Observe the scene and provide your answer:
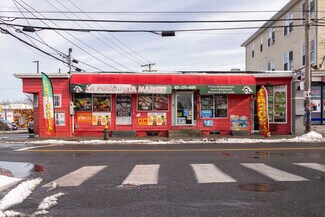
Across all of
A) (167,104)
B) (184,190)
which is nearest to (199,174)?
(184,190)

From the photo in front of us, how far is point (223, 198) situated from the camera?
6.68 m

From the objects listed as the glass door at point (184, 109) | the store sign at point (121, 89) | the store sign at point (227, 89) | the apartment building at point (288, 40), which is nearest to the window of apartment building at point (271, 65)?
the apartment building at point (288, 40)

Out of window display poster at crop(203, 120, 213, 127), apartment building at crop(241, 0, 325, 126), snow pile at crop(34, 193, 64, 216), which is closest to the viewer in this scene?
snow pile at crop(34, 193, 64, 216)

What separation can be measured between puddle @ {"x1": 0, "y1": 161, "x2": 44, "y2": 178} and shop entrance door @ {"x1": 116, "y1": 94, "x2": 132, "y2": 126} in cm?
1083

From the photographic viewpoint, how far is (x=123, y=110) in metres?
22.4

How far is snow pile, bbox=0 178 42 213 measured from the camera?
6.36m

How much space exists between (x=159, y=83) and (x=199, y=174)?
13126 millimetres

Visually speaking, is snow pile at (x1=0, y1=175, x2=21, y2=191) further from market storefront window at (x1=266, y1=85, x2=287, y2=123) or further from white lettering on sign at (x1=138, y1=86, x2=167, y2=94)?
market storefront window at (x1=266, y1=85, x2=287, y2=123)

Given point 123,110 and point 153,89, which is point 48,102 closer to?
point 123,110

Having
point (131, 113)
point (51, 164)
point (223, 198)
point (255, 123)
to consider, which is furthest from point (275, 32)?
point (223, 198)

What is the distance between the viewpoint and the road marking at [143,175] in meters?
8.27

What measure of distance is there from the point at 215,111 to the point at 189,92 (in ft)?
6.52

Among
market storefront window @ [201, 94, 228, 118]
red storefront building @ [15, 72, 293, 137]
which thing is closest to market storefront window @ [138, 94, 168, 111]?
red storefront building @ [15, 72, 293, 137]

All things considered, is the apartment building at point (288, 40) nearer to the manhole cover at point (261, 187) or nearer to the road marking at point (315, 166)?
the road marking at point (315, 166)
